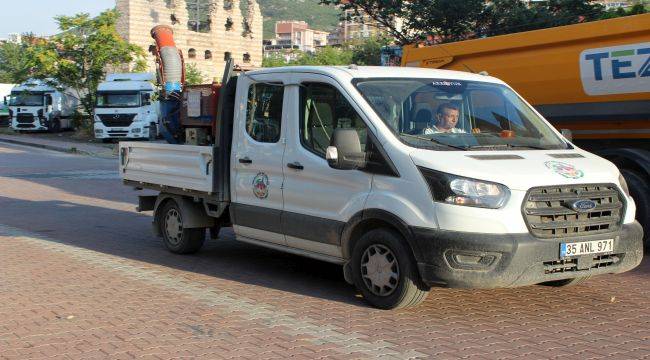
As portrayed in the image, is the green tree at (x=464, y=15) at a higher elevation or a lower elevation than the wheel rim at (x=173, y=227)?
higher

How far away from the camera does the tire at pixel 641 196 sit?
906 cm

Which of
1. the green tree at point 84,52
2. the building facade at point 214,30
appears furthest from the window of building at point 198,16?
the green tree at point 84,52

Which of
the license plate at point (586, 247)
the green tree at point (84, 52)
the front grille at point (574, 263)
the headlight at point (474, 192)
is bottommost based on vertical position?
the front grille at point (574, 263)

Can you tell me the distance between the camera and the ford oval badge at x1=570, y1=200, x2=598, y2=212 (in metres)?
5.93

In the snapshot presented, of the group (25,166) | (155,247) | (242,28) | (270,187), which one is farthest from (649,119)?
(242,28)

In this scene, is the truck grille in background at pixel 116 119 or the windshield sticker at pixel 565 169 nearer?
the windshield sticker at pixel 565 169

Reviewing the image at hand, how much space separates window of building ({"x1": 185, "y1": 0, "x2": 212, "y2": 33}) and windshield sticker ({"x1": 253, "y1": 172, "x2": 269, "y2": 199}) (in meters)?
76.0

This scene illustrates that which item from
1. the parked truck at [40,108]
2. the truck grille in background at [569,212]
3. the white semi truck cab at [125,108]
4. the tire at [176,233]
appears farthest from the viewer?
the parked truck at [40,108]

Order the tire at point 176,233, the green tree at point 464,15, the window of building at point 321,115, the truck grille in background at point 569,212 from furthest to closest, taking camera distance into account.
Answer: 1. the green tree at point 464,15
2. the tire at point 176,233
3. the window of building at point 321,115
4. the truck grille in background at point 569,212

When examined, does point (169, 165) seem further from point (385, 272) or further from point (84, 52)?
point (84, 52)

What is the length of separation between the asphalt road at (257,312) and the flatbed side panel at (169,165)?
887 millimetres

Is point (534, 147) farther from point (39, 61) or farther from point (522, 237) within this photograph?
point (39, 61)

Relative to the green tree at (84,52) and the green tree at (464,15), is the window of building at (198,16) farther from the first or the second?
the green tree at (464,15)

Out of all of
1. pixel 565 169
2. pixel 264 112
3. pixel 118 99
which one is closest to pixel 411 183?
pixel 565 169
